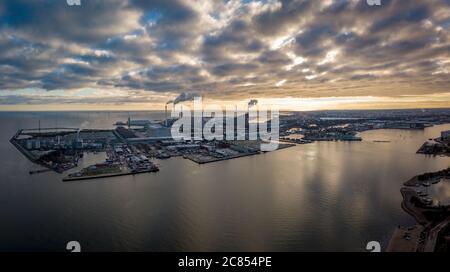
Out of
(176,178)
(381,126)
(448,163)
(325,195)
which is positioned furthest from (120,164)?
(381,126)

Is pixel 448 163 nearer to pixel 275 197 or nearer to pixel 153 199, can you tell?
pixel 275 197

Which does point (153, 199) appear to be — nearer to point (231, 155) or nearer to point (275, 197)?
point (275, 197)

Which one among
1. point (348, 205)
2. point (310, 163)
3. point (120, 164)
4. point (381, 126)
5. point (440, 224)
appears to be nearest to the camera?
point (440, 224)

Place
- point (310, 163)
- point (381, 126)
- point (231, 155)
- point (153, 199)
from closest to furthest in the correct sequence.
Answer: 1. point (153, 199)
2. point (310, 163)
3. point (231, 155)
4. point (381, 126)

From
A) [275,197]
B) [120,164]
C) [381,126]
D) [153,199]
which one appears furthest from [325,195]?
[381,126]
